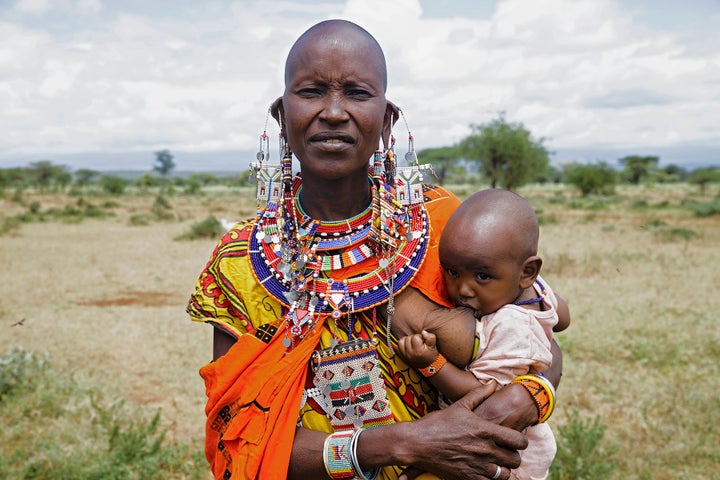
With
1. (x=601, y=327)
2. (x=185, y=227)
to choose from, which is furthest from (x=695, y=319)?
(x=185, y=227)

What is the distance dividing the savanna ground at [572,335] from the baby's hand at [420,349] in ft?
10.5

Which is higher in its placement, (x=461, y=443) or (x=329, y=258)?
(x=329, y=258)

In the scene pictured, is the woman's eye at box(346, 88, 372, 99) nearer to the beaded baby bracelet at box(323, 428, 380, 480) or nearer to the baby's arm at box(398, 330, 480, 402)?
the baby's arm at box(398, 330, 480, 402)

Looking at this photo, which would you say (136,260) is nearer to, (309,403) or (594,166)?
(309,403)

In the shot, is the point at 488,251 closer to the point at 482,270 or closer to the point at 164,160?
the point at 482,270

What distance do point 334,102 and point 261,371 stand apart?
835 mm

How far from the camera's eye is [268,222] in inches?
80.6

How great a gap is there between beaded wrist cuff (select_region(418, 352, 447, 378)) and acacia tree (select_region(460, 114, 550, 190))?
A: 26837 millimetres

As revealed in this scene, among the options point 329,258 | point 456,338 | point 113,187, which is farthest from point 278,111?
point 113,187

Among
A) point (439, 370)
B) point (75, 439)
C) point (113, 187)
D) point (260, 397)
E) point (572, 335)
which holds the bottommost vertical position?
point (75, 439)

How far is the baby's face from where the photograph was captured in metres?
1.81

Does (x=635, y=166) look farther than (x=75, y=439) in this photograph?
Yes

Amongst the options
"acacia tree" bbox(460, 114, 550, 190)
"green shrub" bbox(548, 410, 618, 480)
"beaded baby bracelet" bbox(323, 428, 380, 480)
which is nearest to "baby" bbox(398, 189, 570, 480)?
"beaded baby bracelet" bbox(323, 428, 380, 480)

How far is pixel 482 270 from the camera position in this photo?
1.82 m
